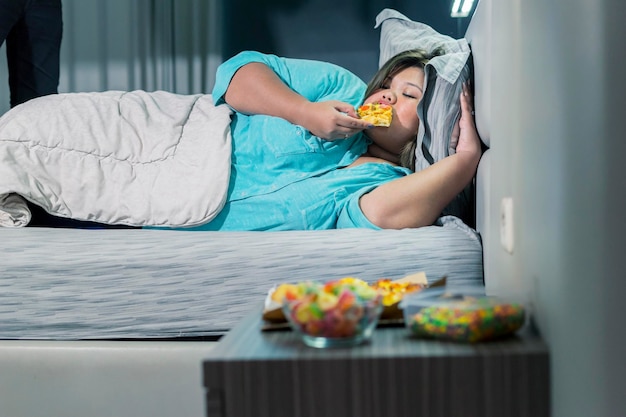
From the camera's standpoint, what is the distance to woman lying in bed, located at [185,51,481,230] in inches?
63.5

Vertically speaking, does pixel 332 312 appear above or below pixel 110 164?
below

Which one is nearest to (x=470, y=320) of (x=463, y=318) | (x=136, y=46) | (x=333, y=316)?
(x=463, y=318)

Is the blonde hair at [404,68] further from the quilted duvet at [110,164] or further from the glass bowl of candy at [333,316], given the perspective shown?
the glass bowl of candy at [333,316]

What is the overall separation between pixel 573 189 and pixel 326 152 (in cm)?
123

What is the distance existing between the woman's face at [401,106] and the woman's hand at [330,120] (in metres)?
0.11

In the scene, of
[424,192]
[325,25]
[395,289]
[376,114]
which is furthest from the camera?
[325,25]

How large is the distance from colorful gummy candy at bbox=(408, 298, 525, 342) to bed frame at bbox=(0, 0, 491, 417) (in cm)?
54

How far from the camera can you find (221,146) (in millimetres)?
1819

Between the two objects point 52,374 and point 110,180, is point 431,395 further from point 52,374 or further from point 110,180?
point 110,180

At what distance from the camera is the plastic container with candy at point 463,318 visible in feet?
2.67

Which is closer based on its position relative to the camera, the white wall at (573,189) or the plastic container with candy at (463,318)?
the white wall at (573,189)

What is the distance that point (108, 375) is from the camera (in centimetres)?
141

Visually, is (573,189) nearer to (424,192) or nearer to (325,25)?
(424,192)

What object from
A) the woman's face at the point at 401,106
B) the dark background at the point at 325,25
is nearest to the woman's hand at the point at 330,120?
the woman's face at the point at 401,106
